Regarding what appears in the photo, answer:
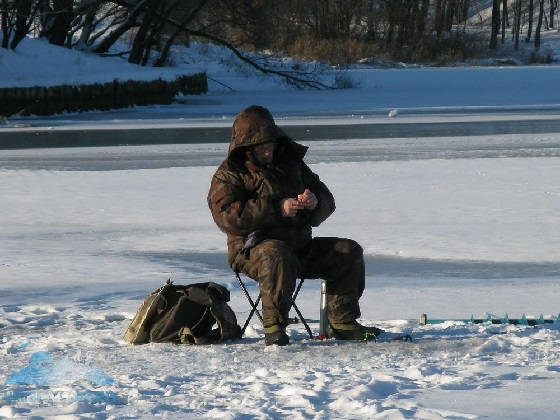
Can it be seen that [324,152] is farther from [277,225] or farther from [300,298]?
[277,225]

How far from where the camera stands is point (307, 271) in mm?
6086

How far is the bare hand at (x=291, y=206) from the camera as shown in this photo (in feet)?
19.0

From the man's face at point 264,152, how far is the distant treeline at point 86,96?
2136 centimetres

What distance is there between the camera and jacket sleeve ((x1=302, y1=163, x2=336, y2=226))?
5.94 meters

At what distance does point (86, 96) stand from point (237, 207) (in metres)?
24.0

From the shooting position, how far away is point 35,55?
31828 mm

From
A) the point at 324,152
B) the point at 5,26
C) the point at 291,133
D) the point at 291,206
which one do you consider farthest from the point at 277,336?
the point at 5,26

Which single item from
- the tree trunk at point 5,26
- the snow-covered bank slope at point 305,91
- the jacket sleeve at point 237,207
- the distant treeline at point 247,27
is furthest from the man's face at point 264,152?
the tree trunk at point 5,26

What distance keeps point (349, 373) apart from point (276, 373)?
0.29 m

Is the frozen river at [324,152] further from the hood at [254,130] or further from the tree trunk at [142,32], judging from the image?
the tree trunk at [142,32]

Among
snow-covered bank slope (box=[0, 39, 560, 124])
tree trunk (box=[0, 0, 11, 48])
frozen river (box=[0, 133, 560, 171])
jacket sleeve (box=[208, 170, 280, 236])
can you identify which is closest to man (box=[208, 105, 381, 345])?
jacket sleeve (box=[208, 170, 280, 236])

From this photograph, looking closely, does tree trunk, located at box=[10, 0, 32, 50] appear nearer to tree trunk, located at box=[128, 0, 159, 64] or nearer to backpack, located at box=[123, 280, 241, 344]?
tree trunk, located at box=[128, 0, 159, 64]

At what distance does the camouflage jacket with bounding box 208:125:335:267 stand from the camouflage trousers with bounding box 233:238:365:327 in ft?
0.27

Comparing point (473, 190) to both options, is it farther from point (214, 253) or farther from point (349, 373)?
point (349, 373)
